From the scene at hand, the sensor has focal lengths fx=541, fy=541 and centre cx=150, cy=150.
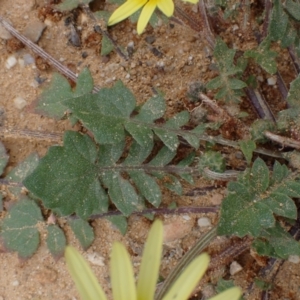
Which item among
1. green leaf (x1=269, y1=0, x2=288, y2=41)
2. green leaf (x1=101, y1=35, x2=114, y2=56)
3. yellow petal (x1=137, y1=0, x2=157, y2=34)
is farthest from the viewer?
green leaf (x1=101, y1=35, x2=114, y2=56)

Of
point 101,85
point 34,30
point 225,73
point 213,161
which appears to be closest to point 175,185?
point 213,161

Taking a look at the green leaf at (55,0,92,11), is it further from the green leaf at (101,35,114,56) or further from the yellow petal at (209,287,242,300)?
the yellow petal at (209,287,242,300)

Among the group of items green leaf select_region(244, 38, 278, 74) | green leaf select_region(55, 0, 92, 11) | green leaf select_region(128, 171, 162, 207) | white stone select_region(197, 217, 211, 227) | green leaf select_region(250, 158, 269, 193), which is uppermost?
green leaf select_region(55, 0, 92, 11)

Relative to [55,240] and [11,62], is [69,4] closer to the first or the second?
[11,62]

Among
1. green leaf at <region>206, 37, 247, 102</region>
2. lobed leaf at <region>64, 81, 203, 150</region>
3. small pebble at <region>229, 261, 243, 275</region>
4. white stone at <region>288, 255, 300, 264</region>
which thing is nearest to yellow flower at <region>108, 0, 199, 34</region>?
lobed leaf at <region>64, 81, 203, 150</region>

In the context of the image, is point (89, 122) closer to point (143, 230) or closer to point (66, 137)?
point (66, 137)

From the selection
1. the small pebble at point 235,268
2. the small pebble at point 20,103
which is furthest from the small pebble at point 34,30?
the small pebble at point 235,268

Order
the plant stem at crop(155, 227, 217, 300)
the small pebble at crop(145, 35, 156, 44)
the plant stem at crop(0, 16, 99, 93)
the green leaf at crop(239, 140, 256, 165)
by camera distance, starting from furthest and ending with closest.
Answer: the small pebble at crop(145, 35, 156, 44) → the plant stem at crop(0, 16, 99, 93) → the green leaf at crop(239, 140, 256, 165) → the plant stem at crop(155, 227, 217, 300)
